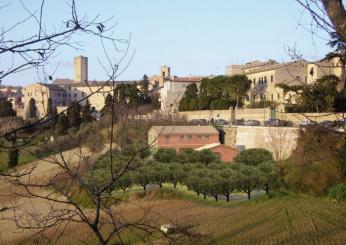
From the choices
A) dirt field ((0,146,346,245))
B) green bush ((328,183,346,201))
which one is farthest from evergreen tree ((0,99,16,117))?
green bush ((328,183,346,201))

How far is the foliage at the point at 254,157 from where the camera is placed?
33.2m

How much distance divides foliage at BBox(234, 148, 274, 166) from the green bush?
11.1m

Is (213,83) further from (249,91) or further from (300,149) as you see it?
(300,149)

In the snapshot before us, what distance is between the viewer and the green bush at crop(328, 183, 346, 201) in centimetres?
2120

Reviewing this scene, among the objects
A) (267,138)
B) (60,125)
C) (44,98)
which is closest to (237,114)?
(267,138)

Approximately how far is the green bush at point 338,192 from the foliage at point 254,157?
1114 centimetres

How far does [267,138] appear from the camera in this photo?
38.8 m

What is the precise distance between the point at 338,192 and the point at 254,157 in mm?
12374

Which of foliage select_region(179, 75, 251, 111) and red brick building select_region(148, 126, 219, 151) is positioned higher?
foliage select_region(179, 75, 251, 111)

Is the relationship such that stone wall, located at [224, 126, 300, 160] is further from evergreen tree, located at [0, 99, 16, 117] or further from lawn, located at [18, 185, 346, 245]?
evergreen tree, located at [0, 99, 16, 117]

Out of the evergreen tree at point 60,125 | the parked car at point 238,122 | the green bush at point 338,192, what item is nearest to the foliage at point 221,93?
the parked car at point 238,122

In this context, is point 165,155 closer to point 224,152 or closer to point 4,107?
point 224,152

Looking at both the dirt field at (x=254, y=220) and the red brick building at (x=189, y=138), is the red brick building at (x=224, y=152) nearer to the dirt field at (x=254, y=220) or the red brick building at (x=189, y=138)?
the red brick building at (x=189, y=138)

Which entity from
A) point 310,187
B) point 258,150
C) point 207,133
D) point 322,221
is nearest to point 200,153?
point 258,150
